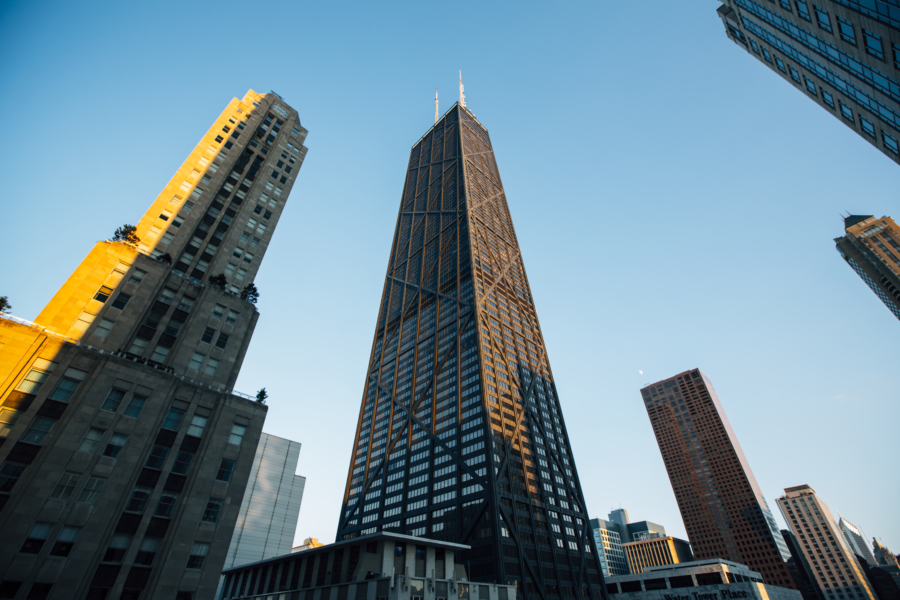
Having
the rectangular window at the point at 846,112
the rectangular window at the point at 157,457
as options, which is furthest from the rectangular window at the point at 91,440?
the rectangular window at the point at 846,112

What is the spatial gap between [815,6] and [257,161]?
5956 cm

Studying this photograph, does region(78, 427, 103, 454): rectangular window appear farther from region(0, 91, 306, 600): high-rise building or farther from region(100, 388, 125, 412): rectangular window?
region(100, 388, 125, 412): rectangular window

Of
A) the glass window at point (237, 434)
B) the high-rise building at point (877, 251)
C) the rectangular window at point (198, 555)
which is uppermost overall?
the high-rise building at point (877, 251)

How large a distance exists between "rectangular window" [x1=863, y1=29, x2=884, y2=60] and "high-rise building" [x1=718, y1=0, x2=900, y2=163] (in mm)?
94

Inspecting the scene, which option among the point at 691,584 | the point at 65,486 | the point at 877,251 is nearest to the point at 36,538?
the point at 65,486

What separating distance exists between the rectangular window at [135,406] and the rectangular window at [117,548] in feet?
26.0

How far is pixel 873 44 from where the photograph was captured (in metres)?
34.6

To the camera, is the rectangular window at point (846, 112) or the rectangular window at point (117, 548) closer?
the rectangular window at point (117, 548)

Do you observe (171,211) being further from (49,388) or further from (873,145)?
(873,145)

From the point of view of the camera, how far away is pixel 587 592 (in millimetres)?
101438

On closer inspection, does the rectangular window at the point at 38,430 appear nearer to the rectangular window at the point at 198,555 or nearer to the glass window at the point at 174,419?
the glass window at the point at 174,419

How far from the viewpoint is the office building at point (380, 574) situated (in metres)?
47.5

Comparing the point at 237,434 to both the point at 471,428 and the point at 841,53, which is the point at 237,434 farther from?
the point at 471,428

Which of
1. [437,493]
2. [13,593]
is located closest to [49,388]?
[13,593]
